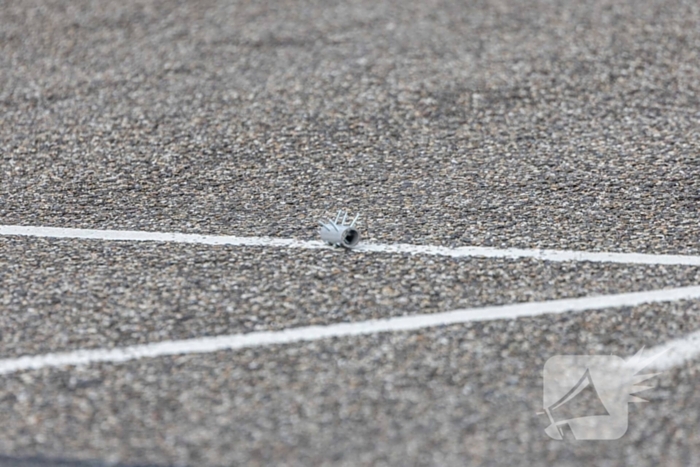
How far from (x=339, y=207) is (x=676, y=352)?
227 centimetres

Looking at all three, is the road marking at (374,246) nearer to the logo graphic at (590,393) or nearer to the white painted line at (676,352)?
the white painted line at (676,352)

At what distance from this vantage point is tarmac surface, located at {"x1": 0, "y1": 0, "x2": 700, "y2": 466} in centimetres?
345

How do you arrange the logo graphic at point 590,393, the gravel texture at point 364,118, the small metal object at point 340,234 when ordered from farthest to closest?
1. the gravel texture at point 364,118
2. the small metal object at point 340,234
3. the logo graphic at point 590,393

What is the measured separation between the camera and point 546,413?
11.4ft

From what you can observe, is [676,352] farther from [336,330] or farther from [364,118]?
[364,118]

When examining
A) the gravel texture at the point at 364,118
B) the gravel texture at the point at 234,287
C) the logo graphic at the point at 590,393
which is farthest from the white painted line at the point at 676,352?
the gravel texture at the point at 364,118

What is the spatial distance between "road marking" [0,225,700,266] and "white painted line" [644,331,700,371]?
2.41ft

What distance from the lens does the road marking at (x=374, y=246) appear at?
4.59 m

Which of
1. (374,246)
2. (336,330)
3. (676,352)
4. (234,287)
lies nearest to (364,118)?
(374,246)

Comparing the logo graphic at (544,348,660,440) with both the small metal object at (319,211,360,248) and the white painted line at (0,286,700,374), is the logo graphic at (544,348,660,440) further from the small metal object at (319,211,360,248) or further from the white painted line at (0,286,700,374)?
the small metal object at (319,211,360,248)

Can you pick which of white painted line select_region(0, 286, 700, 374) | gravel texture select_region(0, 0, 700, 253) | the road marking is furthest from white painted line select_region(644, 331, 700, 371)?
gravel texture select_region(0, 0, 700, 253)

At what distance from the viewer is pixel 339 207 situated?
5309 mm

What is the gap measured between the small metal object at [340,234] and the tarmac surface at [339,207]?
0.40 feet

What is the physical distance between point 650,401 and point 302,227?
90.0 inches
